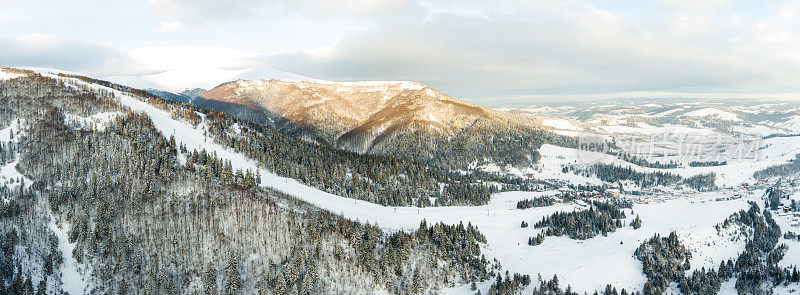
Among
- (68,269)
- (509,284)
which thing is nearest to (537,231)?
(509,284)

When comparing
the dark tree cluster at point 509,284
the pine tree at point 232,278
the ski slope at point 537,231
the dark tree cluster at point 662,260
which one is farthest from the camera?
Result: the ski slope at point 537,231

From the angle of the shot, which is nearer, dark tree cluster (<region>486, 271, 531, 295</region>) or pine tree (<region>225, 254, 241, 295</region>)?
pine tree (<region>225, 254, 241, 295</region>)

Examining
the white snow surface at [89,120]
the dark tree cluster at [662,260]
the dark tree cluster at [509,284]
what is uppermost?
the white snow surface at [89,120]

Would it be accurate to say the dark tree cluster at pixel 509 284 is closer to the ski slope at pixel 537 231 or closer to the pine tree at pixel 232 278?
the ski slope at pixel 537 231

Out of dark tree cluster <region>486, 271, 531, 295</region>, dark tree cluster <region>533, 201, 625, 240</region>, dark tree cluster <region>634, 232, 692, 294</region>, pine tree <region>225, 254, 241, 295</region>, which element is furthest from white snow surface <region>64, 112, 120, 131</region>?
dark tree cluster <region>634, 232, 692, 294</region>

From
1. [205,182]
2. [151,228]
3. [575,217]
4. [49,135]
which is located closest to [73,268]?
[151,228]

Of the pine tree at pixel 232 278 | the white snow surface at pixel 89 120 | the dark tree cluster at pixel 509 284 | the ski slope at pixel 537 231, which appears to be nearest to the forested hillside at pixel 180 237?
the pine tree at pixel 232 278

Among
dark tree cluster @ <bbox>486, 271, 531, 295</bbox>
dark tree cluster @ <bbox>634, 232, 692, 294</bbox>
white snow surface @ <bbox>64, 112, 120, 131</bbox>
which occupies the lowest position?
dark tree cluster @ <bbox>486, 271, 531, 295</bbox>

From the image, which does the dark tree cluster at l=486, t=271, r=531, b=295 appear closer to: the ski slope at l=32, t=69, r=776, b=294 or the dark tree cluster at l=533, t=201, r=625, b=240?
the ski slope at l=32, t=69, r=776, b=294

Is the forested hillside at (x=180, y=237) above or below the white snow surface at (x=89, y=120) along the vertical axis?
below

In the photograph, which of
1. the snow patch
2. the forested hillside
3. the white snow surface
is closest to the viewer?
the snow patch

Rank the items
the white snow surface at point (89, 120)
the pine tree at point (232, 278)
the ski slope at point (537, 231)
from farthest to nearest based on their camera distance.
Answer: the white snow surface at point (89, 120) < the ski slope at point (537, 231) < the pine tree at point (232, 278)
